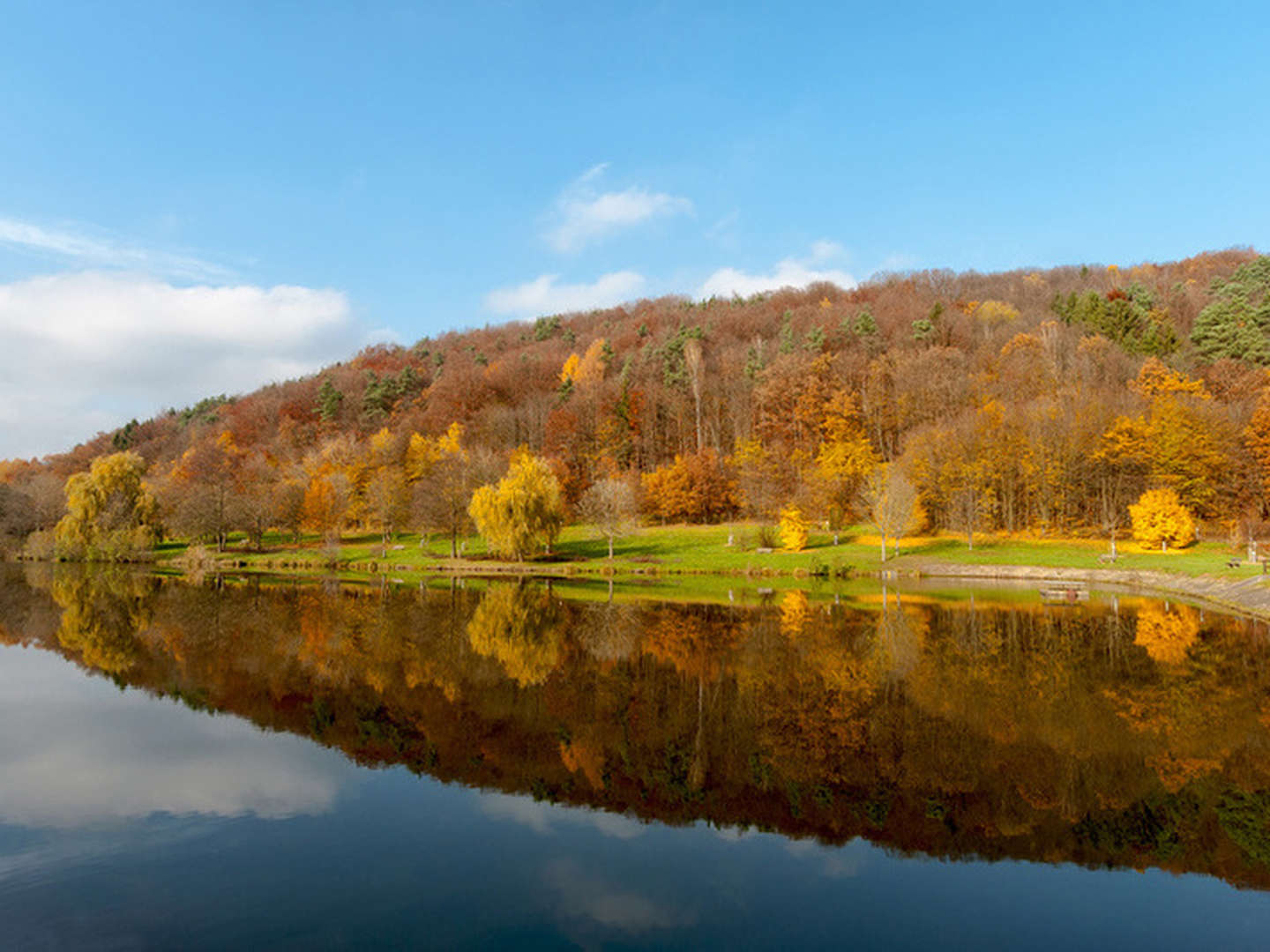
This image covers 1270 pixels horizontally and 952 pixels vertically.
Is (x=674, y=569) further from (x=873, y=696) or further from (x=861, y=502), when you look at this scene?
(x=873, y=696)

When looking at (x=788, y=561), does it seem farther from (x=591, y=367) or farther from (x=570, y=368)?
(x=570, y=368)

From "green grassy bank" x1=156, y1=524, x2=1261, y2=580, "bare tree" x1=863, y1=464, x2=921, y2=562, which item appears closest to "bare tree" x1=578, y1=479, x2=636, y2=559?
"green grassy bank" x1=156, y1=524, x2=1261, y2=580

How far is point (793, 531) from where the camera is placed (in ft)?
173

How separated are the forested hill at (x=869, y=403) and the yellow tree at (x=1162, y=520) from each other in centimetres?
509

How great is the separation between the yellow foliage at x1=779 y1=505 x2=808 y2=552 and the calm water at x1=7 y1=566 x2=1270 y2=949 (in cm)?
2936

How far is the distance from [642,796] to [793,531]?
42.6 meters

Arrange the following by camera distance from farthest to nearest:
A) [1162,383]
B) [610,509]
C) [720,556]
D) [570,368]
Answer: [570,368]
[1162,383]
[610,509]
[720,556]

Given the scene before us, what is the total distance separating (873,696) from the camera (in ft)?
55.0

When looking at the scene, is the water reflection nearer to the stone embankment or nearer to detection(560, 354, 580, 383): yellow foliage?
the stone embankment

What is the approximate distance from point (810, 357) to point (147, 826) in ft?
231

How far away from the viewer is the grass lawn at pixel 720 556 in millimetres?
46188

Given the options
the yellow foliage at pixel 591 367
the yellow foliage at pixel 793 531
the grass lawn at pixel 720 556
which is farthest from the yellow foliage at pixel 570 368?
the yellow foliage at pixel 793 531

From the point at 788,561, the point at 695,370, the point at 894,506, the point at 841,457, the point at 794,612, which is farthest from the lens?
the point at 695,370

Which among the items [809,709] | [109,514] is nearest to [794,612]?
[809,709]
